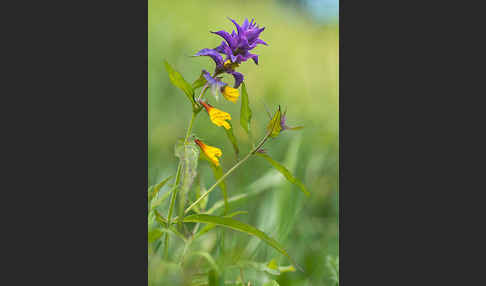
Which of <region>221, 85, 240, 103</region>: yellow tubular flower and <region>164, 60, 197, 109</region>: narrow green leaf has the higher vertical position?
<region>164, 60, 197, 109</region>: narrow green leaf

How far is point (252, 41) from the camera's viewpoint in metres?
1.33

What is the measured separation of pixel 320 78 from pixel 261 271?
1031mm

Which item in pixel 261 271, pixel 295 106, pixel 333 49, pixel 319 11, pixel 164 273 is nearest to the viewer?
pixel 164 273

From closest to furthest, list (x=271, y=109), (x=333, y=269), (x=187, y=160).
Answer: (x=187, y=160) < (x=333, y=269) < (x=271, y=109)

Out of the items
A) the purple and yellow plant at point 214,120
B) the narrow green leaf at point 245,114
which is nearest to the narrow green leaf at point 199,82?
the purple and yellow plant at point 214,120

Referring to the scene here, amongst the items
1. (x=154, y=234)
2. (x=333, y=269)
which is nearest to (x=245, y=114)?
(x=154, y=234)

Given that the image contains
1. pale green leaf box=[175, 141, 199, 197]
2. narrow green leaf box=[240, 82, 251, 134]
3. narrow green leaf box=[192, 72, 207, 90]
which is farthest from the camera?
narrow green leaf box=[240, 82, 251, 134]

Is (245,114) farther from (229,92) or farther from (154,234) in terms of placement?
(154,234)

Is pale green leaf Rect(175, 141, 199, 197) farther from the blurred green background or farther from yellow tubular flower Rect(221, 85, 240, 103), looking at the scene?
the blurred green background

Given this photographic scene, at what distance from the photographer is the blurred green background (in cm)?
175

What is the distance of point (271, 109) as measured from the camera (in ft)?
7.32

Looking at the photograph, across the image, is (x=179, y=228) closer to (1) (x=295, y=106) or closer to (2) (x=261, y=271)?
(2) (x=261, y=271)

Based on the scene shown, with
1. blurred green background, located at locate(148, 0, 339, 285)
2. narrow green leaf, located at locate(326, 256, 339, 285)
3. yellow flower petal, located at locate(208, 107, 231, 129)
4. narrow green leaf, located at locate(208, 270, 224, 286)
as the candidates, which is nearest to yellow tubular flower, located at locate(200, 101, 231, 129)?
yellow flower petal, located at locate(208, 107, 231, 129)

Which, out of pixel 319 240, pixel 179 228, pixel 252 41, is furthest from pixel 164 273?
pixel 319 240
